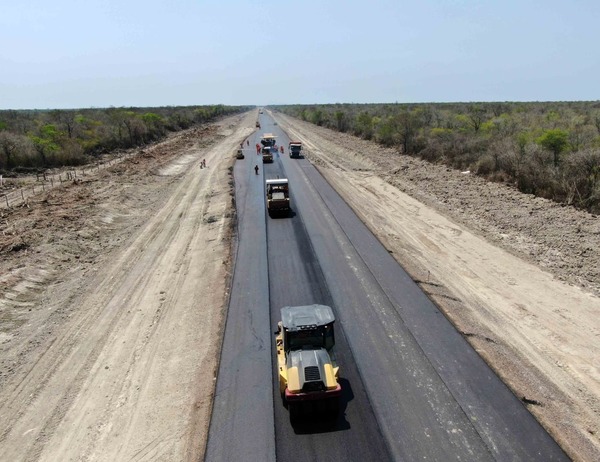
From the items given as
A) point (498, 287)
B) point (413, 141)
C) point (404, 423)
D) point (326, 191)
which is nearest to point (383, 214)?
point (326, 191)

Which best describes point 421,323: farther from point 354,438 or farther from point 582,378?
point 354,438

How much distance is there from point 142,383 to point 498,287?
16047mm

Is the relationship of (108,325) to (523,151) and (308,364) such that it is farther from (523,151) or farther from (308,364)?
(523,151)

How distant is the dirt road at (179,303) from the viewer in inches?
455

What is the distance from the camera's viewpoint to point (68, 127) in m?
57.7

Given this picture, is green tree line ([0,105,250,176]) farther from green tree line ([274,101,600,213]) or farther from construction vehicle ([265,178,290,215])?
green tree line ([274,101,600,213])

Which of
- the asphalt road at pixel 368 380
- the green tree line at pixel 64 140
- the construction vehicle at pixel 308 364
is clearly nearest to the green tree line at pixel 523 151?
the asphalt road at pixel 368 380

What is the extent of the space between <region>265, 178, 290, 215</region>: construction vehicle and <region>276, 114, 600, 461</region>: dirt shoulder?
223 inches

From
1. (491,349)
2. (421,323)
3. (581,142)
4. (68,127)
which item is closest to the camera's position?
(491,349)

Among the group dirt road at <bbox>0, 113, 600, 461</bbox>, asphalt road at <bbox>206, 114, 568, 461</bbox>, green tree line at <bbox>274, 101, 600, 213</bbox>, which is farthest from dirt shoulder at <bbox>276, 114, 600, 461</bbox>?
green tree line at <bbox>274, 101, 600, 213</bbox>

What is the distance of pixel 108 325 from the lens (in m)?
16.3

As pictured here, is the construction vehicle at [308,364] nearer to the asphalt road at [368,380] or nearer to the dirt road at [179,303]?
the asphalt road at [368,380]

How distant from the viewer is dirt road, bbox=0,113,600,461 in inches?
455

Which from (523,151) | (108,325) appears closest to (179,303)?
(108,325)
